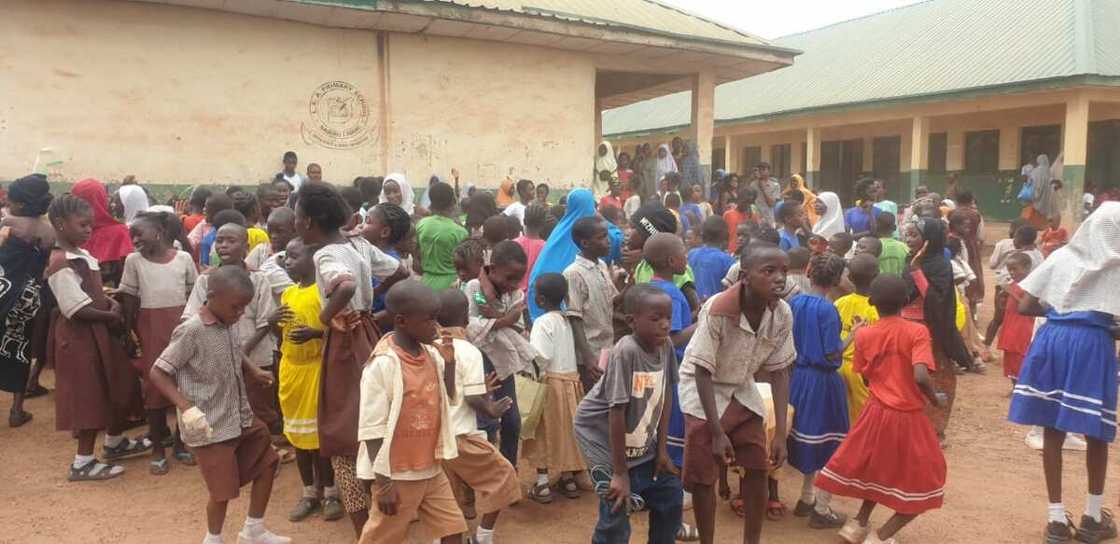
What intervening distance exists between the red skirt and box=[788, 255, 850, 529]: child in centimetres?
33

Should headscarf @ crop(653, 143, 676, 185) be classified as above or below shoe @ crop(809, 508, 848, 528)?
above

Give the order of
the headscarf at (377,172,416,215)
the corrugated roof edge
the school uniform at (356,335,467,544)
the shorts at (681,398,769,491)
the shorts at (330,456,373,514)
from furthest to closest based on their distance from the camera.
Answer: the corrugated roof edge < the headscarf at (377,172,416,215) < the shorts at (330,456,373,514) < the shorts at (681,398,769,491) < the school uniform at (356,335,467,544)

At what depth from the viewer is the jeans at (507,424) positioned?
4.00 meters

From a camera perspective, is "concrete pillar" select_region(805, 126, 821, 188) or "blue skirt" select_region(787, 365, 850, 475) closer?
"blue skirt" select_region(787, 365, 850, 475)

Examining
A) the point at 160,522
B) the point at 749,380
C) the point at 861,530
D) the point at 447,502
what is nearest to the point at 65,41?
the point at 160,522

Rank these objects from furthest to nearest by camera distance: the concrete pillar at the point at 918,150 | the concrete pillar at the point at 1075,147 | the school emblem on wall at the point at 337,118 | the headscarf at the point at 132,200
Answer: the concrete pillar at the point at 918,150, the concrete pillar at the point at 1075,147, the school emblem on wall at the point at 337,118, the headscarf at the point at 132,200

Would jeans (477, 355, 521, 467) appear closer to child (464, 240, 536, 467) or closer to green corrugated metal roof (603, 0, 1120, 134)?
child (464, 240, 536, 467)

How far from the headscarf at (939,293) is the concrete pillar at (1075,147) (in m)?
12.7

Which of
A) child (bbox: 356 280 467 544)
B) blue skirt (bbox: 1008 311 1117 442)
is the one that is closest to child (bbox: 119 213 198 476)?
child (bbox: 356 280 467 544)

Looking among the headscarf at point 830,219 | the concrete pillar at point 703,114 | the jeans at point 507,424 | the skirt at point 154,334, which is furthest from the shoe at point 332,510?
the concrete pillar at point 703,114

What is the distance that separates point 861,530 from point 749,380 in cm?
118

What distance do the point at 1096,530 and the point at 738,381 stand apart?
2.24 metres

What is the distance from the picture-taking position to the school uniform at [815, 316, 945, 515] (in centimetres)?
373

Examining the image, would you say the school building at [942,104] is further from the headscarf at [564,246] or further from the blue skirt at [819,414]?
the headscarf at [564,246]
